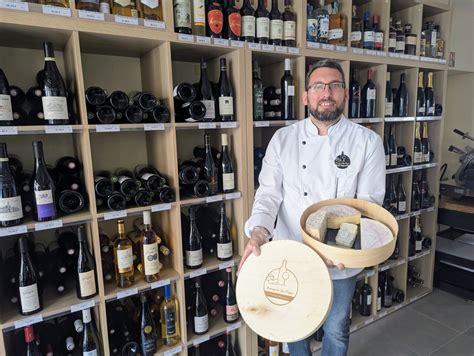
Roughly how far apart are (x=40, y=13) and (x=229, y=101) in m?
0.89

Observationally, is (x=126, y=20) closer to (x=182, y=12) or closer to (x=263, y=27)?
(x=182, y=12)

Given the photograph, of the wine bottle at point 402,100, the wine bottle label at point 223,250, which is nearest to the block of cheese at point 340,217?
the wine bottle label at point 223,250

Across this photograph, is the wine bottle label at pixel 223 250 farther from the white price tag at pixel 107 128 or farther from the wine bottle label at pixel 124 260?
the white price tag at pixel 107 128

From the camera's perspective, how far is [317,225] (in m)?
0.99

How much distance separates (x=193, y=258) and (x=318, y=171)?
809mm

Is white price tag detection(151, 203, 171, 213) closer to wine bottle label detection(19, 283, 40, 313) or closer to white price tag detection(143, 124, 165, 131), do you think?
white price tag detection(143, 124, 165, 131)

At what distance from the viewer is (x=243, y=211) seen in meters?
1.80

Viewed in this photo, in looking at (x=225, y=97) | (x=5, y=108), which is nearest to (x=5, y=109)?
(x=5, y=108)

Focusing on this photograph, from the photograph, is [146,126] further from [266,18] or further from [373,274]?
[373,274]

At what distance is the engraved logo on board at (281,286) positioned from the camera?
0.97 m

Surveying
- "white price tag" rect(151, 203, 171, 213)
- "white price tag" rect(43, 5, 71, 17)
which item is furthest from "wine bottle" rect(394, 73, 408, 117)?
"white price tag" rect(43, 5, 71, 17)

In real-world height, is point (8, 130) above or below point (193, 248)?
above

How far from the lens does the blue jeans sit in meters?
1.48

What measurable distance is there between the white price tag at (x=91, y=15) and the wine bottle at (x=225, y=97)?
0.63m
